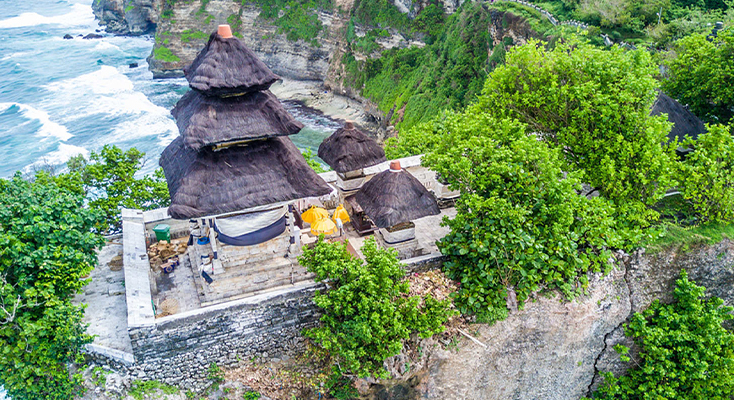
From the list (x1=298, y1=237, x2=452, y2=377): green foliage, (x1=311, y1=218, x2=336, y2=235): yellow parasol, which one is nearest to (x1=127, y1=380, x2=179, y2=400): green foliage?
→ (x1=298, y1=237, x2=452, y2=377): green foliage

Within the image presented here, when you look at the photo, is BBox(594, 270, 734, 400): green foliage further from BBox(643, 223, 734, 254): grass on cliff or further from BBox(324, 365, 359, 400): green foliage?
BBox(324, 365, 359, 400): green foliage

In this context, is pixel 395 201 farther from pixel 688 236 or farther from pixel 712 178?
pixel 712 178

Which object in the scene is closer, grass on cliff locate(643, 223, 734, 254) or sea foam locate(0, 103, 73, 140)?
grass on cliff locate(643, 223, 734, 254)

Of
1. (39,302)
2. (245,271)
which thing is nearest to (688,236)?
(245,271)

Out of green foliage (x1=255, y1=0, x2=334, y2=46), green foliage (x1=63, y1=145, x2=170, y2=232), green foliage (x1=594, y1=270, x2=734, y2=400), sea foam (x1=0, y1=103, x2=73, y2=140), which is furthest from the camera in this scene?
green foliage (x1=255, y1=0, x2=334, y2=46)

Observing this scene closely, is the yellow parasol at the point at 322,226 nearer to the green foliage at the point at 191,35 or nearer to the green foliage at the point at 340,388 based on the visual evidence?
the green foliage at the point at 340,388

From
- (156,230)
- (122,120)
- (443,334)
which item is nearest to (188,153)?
(156,230)

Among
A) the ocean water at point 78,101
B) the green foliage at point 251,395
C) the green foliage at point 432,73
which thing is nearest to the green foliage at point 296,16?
the green foliage at point 432,73
